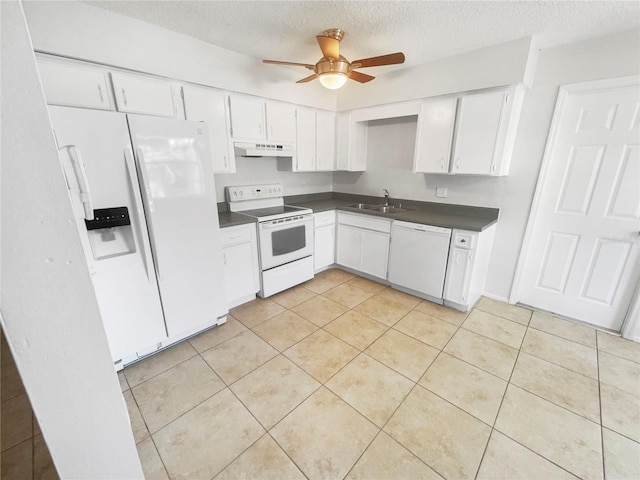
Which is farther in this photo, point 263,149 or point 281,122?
point 281,122

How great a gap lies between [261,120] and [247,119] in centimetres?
18

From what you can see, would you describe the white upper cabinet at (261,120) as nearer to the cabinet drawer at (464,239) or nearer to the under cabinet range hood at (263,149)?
the under cabinet range hood at (263,149)

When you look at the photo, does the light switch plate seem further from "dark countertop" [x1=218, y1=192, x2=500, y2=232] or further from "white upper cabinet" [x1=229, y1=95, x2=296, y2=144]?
"white upper cabinet" [x1=229, y1=95, x2=296, y2=144]

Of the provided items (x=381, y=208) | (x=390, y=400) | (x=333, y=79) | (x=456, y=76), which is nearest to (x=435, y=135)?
(x=456, y=76)

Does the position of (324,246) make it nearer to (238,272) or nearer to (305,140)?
(238,272)

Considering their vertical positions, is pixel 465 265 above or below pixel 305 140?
below

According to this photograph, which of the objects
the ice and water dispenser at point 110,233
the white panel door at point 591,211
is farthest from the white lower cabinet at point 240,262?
the white panel door at point 591,211

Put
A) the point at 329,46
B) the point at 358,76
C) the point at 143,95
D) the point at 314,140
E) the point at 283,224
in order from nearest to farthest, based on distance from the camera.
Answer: the point at 329,46
the point at 143,95
the point at 358,76
the point at 283,224
the point at 314,140

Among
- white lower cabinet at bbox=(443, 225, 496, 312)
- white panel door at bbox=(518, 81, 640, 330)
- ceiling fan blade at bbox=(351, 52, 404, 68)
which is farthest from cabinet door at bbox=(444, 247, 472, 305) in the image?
ceiling fan blade at bbox=(351, 52, 404, 68)

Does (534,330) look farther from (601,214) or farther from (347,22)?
(347,22)

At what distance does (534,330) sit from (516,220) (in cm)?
107

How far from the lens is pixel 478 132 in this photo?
256cm

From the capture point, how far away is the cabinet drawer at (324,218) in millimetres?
3381

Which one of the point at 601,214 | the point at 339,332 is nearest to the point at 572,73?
the point at 601,214
